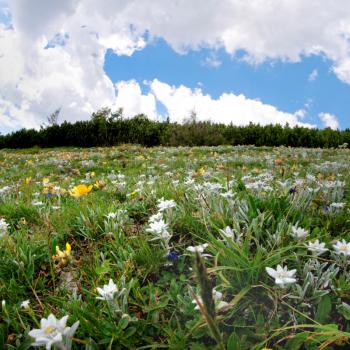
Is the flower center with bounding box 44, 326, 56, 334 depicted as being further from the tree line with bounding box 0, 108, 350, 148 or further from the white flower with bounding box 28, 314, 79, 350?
the tree line with bounding box 0, 108, 350, 148

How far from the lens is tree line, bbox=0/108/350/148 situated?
34.6 meters

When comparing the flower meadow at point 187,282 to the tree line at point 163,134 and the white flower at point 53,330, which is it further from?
the tree line at point 163,134

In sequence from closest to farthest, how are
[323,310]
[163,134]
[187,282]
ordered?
[323,310], [187,282], [163,134]

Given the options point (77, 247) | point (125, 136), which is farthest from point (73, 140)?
point (77, 247)

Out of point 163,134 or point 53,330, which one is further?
point 163,134

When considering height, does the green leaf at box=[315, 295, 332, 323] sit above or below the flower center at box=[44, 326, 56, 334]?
below

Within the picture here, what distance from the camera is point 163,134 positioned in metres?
42.9

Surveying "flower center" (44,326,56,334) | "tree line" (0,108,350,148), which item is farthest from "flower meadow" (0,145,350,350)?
"tree line" (0,108,350,148)

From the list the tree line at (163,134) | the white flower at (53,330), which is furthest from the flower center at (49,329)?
the tree line at (163,134)

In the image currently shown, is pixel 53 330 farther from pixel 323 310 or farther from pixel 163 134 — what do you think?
pixel 163 134

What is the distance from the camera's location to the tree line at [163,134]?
113 ft

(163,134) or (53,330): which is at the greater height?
(163,134)

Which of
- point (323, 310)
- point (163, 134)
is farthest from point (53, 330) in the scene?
point (163, 134)

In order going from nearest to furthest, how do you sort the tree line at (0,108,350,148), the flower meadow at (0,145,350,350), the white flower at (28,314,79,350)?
the white flower at (28,314,79,350) → the flower meadow at (0,145,350,350) → the tree line at (0,108,350,148)
